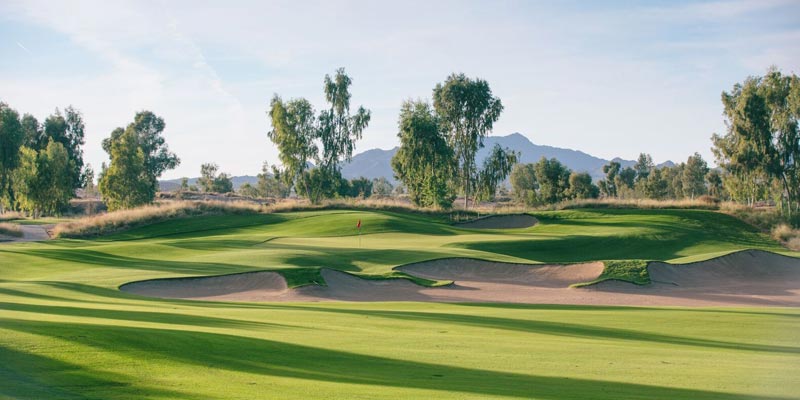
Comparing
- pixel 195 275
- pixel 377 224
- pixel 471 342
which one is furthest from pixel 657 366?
pixel 377 224

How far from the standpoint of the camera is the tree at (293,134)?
7225 cm

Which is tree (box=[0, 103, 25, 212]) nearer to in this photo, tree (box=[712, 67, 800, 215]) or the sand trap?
the sand trap

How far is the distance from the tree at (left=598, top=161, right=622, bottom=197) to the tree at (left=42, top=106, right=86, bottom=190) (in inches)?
3887

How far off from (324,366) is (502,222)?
155 feet

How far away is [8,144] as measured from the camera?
286 ft

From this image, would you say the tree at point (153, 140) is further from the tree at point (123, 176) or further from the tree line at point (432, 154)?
the tree at point (123, 176)

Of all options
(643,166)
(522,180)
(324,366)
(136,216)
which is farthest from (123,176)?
(643,166)

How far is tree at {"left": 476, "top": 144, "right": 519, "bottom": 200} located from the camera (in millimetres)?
75375

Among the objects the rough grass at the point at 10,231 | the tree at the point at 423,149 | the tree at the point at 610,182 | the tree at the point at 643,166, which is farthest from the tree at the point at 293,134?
the tree at the point at 643,166

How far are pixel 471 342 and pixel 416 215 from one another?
4798 cm

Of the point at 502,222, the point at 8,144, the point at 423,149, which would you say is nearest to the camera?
the point at 502,222

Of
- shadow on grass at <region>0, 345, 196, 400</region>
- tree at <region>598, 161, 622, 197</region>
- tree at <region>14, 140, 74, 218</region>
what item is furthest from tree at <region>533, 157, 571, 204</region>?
shadow on grass at <region>0, 345, 196, 400</region>

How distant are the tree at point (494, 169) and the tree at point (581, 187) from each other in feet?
87.7

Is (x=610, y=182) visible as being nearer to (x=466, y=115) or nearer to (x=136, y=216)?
(x=466, y=115)
